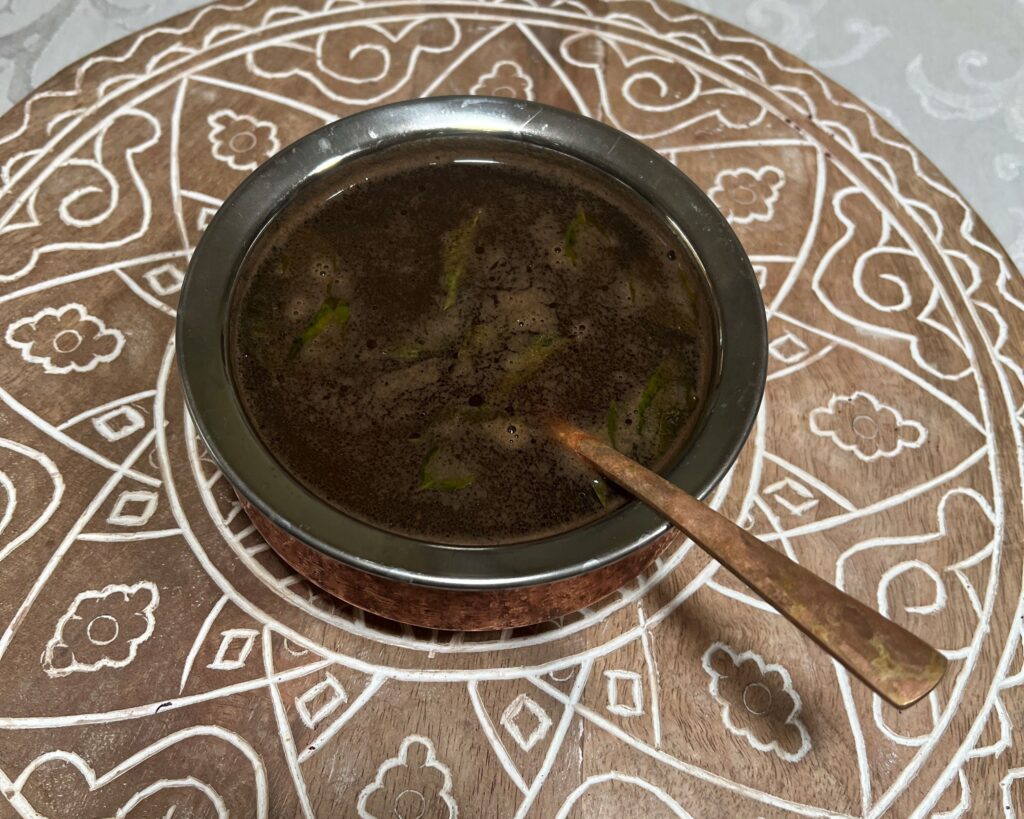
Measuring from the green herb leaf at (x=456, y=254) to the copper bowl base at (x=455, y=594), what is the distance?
0.93ft

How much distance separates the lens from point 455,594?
0.78m

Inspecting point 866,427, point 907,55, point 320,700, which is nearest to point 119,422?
point 320,700

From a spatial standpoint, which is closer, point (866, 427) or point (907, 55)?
point (866, 427)

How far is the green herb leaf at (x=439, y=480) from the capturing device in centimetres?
83

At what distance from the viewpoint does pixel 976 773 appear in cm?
85

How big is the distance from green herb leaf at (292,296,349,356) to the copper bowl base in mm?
163

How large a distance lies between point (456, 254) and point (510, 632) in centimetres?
38

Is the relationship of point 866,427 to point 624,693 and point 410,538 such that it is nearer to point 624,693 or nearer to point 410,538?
point 624,693

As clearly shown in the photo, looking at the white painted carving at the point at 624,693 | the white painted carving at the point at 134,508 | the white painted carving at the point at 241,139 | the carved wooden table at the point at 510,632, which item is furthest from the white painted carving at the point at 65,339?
the white painted carving at the point at 624,693

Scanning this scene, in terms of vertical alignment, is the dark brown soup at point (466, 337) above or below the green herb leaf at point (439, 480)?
above

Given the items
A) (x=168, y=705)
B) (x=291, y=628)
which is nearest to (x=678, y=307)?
(x=291, y=628)

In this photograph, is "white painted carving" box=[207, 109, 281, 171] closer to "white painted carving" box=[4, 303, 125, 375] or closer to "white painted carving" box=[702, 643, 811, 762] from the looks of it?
"white painted carving" box=[4, 303, 125, 375]

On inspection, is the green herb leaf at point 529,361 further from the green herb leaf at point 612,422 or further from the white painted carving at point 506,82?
the white painted carving at point 506,82

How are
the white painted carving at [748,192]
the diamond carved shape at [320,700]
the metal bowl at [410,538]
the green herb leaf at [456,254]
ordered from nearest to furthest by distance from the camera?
the metal bowl at [410,538] < the diamond carved shape at [320,700] < the green herb leaf at [456,254] < the white painted carving at [748,192]
